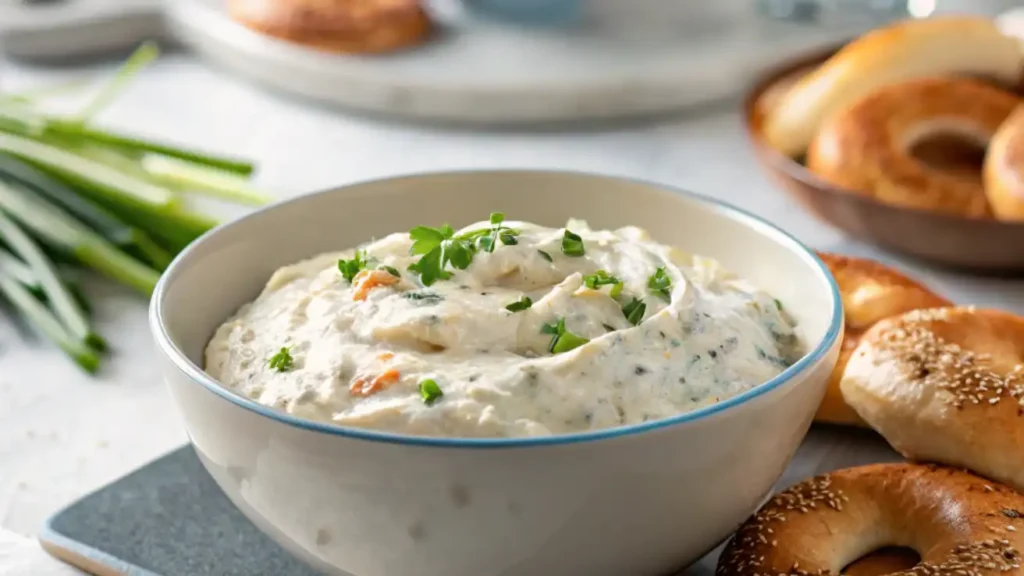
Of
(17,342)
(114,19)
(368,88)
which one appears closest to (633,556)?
(17,342)

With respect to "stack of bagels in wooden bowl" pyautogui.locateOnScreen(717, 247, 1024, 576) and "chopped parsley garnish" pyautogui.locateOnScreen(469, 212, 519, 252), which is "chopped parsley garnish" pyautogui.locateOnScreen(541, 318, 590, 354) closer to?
"chopped parsley garnish" pyautogui.locateOnScreen(469, 212, 519, 252)

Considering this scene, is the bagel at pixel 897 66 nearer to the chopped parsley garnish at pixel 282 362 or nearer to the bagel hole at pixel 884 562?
the bagel hole at pixel 884 562

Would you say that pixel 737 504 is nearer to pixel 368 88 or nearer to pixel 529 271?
pixel 529 271

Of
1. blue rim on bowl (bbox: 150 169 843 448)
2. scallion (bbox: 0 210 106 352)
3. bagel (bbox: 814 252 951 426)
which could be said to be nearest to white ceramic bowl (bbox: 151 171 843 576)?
blue rim on bowl (bbox: 150 169 843 448)

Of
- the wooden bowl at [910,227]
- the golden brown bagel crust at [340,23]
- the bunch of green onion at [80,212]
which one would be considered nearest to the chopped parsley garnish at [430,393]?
the bunch of green onion at [80,212]

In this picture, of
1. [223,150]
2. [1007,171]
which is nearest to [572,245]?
[1007,171]

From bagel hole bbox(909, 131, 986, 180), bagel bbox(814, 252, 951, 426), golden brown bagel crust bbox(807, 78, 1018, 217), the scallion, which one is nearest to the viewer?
bagel bbox(814, 252, 951, 426)
